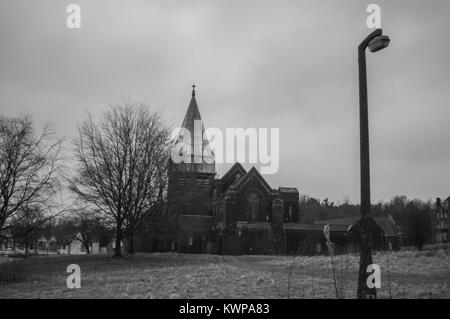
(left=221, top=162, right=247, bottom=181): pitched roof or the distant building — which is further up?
(left=221, top=162, right=247, bottom=181): pitched roof

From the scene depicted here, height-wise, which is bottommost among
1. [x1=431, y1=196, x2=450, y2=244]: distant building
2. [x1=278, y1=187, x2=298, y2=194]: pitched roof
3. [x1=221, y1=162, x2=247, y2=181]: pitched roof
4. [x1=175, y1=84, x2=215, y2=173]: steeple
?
[x1=431, y1=196, x2=450, y2=244]: distant building

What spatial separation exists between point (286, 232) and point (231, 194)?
8.81 meters

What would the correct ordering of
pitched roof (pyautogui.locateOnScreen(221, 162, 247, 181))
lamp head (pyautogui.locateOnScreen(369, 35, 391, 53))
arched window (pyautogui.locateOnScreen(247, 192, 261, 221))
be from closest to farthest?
lamp head (pyautogui.locateOnScreen(369, 35, 391, 53)) < arched window (pyautogui.locateOnScreen(247, 192, 261, 221)) < pitched roof (pyautogui.locateOnScreen(221, 162, 247, 181))

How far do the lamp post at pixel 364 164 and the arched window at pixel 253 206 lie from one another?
48.0 metres

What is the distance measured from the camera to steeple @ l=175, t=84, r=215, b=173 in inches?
2298

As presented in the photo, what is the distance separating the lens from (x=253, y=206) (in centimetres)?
5828

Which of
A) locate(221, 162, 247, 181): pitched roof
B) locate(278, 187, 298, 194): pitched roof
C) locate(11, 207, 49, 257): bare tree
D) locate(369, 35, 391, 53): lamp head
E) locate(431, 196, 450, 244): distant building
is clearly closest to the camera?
locate(369, 35, 391, 53): lamp head

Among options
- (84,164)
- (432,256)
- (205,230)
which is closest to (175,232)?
(84,164)

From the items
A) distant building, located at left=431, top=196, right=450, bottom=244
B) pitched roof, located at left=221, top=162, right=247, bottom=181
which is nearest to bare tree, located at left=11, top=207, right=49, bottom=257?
pitched roof, located at left=221, top=162, right=247, bottom=181

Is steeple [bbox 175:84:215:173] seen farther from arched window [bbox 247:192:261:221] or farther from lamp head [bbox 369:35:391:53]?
lamp head [bbox 369:35:391:53]

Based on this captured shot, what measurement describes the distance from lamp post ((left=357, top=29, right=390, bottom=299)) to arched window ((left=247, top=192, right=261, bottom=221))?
47988mm

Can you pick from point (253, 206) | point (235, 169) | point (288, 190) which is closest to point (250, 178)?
point (253, 206)

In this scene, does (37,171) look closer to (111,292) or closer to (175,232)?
(111,292)

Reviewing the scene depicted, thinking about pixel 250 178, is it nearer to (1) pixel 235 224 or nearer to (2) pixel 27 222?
(1) pixel 235 224
